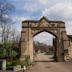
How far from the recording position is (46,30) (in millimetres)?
43750

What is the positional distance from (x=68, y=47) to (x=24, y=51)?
27.4ft

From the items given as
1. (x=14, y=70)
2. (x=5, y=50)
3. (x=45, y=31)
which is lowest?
(x=14, y=70)

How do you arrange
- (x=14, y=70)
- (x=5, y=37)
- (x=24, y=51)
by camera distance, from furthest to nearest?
(x=5, y=37), (x=24, y=51), (x=14, y=70)

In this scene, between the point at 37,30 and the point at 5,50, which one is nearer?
the point at 5,50

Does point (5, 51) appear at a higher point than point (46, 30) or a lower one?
lower

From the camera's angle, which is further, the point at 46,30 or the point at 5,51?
the point at 46,30

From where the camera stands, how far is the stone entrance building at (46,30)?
1709 inches

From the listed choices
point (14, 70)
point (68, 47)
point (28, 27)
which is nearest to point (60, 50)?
point (68, 47)

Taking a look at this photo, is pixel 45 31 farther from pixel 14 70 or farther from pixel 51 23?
pixel 14 70

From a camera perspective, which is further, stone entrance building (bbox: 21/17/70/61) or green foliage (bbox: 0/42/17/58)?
stone entrance building (bbox: 21/17/70/61)

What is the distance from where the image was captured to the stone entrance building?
43406 mm

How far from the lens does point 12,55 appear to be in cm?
3803

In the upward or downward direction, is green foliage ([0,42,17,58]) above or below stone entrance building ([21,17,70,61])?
below

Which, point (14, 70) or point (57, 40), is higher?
point (57, 40)
